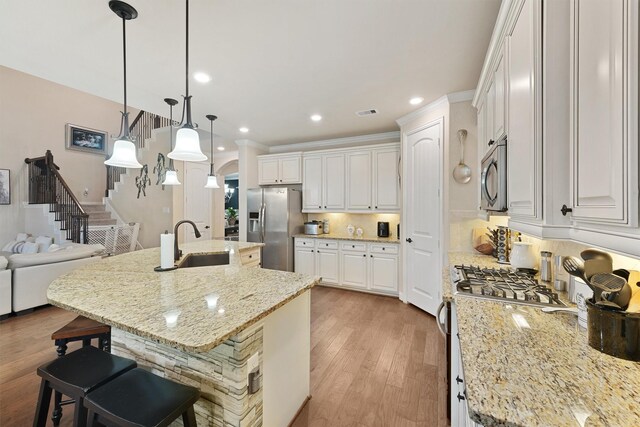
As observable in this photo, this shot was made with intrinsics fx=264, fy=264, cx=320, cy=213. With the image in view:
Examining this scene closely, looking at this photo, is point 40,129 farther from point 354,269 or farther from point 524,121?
point 524,121

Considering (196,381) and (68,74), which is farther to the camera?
(68,74)

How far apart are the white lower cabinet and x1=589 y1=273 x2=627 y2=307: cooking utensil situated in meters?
3.11

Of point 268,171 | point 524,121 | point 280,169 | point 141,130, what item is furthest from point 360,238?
point 141,130

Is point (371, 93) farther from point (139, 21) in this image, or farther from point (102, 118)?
point (102, 118)

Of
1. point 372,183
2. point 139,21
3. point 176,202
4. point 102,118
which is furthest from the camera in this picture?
point 102,118

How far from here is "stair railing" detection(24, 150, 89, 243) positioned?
17.0 feet

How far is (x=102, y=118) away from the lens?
6.86 metres

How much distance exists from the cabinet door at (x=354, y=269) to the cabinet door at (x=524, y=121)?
9.69 ft

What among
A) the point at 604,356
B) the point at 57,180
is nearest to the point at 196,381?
the point at 604,356

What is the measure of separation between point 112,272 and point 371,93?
2919 millimetres

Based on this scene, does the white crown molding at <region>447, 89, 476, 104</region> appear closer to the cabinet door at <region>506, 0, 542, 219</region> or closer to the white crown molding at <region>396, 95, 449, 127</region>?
the white crown molding at <region>396, 95, 449, 127</region>

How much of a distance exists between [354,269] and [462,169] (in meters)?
2.24

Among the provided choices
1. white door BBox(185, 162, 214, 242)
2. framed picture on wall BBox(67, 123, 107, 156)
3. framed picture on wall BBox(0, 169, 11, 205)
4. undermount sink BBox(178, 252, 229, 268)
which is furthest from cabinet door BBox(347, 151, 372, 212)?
framed picture on wall BBox(0, 169, 11, 205)

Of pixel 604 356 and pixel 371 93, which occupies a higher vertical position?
pixel 371 93
